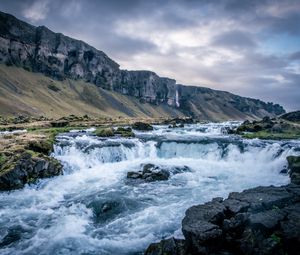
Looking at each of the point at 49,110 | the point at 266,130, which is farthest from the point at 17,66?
the point at 266,130

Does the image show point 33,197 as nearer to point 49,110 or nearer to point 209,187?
point 209,187

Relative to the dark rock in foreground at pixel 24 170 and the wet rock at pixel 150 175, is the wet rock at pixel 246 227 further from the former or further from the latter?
the dark rock in foreground at pixel 24 170

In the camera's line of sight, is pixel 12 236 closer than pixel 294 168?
Yes

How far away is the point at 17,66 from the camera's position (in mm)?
187125

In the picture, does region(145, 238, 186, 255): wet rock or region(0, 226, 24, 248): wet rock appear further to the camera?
region(0, 226, 24, 248): wet rock

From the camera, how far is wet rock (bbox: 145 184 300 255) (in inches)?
445

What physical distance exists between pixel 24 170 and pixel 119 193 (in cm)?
791

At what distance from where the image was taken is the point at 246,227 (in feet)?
40.8

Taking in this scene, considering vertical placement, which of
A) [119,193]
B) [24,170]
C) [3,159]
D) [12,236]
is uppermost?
[3,159]

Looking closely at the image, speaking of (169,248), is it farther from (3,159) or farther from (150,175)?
(3,159)

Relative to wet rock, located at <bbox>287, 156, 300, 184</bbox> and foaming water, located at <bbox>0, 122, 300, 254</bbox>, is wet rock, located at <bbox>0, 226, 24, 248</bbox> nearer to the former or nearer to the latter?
foaming water, located at <bbox>0, 122, 300, 254</bbox>

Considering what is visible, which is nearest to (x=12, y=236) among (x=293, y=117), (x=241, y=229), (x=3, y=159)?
(x=241, y=229)

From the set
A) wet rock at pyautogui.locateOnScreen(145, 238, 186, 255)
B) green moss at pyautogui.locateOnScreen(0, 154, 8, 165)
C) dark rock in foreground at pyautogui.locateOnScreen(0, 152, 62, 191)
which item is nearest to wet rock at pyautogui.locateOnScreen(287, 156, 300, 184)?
wet rock at pyautogui.locateOnScreen(145, 238, 186, 255)

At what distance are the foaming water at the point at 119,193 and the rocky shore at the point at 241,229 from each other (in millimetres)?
2913
